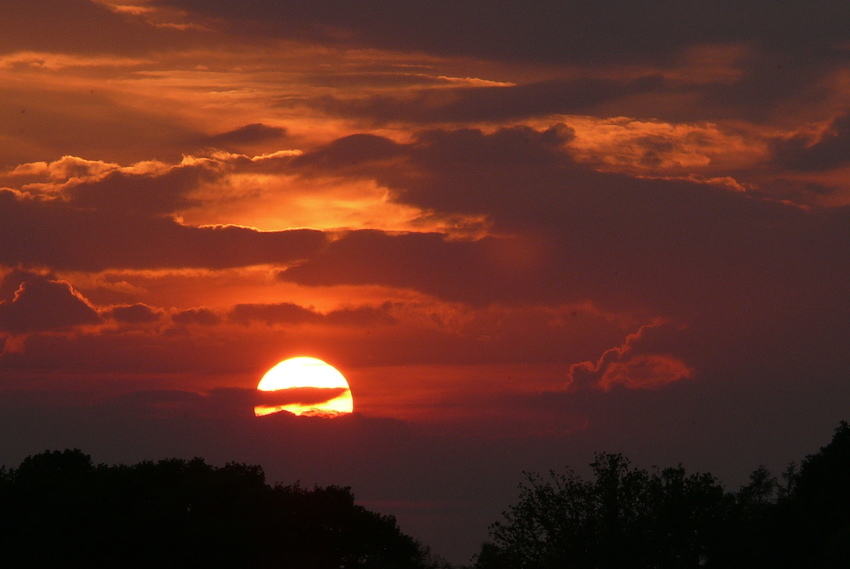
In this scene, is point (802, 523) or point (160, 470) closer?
point (802, 523)

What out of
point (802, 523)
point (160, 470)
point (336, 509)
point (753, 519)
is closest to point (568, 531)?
point (753, 519)

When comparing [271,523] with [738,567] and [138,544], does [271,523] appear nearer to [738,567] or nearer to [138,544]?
[138,544]

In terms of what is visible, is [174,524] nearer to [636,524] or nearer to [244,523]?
[244,523]

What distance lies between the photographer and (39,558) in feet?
265

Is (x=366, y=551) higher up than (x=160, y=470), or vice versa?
(x=160, y=470)

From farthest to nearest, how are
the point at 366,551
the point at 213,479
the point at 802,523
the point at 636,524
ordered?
the point at 366,551 → the point at 213,479 → the point at 636,524 → the point at 802,523

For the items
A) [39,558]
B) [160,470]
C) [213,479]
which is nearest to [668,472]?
[213,479]

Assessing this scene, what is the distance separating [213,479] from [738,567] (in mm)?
42232

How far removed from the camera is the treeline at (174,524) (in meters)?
81.8

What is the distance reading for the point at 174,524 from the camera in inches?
3305

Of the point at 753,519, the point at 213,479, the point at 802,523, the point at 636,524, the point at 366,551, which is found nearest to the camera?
the point at 802,523

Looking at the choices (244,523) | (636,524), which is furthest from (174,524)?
(636,524)

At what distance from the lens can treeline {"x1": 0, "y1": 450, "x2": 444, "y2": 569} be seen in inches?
3219

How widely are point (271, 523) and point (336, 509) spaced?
11.3m
